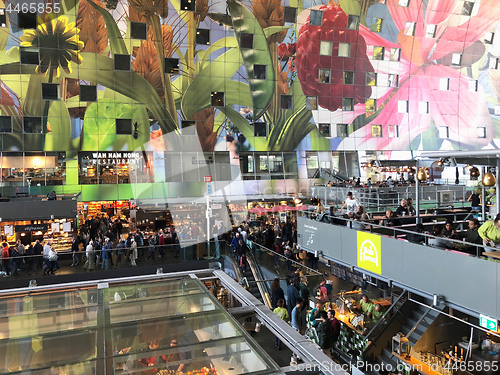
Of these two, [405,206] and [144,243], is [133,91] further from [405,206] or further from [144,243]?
[405,206]

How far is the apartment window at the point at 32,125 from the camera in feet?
86.6

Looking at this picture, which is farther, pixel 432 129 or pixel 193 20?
pixel 432 129

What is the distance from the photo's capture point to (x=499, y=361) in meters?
10.6

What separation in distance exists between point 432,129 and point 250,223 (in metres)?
17.9

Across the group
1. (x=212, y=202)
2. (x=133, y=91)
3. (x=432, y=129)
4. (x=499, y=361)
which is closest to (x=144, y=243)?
(x=212, y=202)

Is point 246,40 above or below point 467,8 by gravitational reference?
below

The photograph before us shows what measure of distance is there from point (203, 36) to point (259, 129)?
7618 millimetres

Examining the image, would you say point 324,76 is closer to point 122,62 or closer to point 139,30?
point 139,30

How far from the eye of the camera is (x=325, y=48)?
3180cm

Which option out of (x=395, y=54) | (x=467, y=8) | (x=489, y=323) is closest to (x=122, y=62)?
(x=395, y=54)

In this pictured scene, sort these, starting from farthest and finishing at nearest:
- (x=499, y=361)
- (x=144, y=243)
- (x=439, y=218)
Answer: (x=144, y=243), (x=439, y=218), (x=499, y=361)

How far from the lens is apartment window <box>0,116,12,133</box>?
25906 mm

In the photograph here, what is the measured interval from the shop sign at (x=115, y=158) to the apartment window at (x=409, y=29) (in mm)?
23332

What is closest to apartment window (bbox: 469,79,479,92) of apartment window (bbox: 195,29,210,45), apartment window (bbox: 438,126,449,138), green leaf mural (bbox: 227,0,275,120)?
apartment window (bbox: 438,126,449,138)
